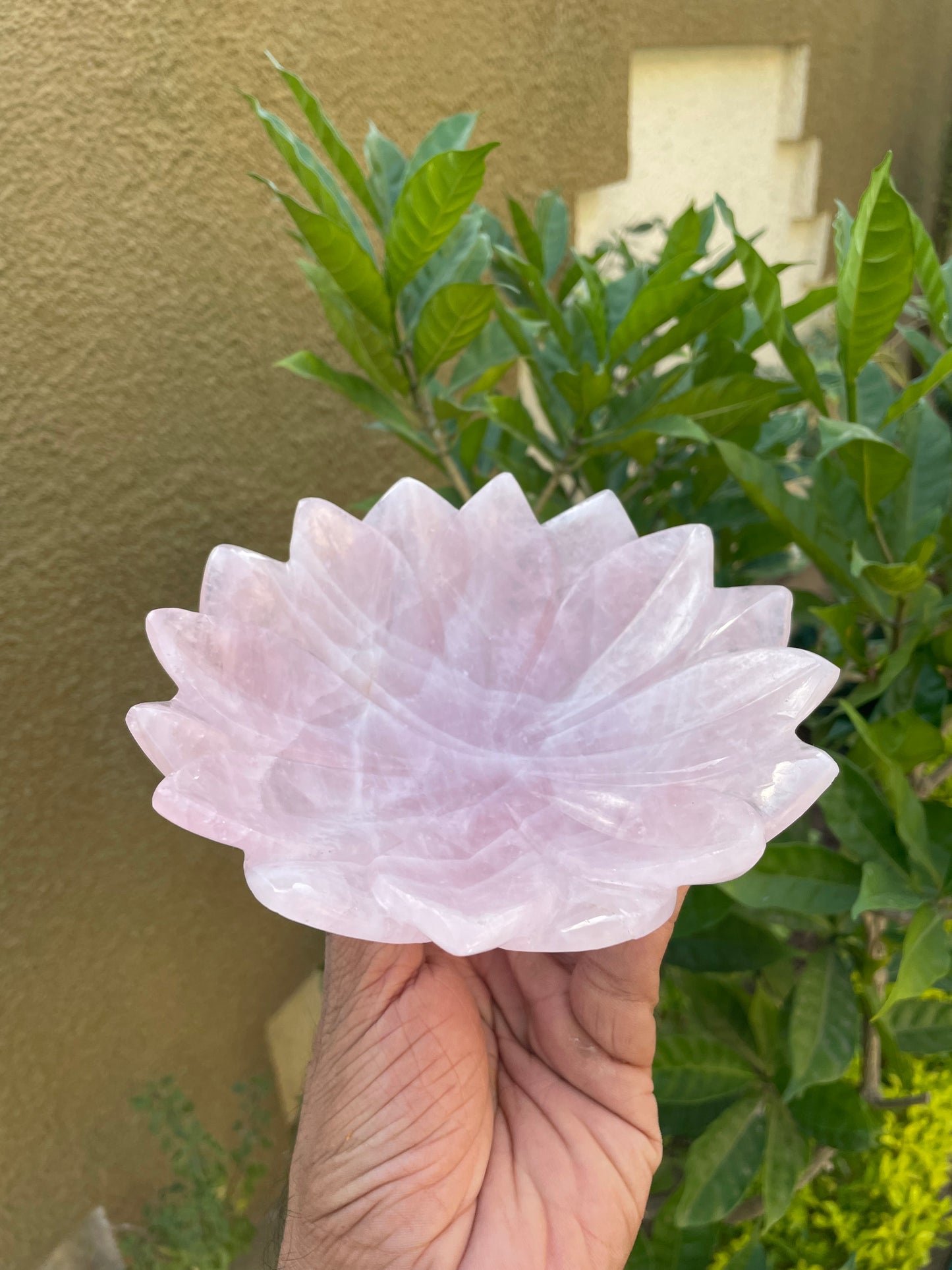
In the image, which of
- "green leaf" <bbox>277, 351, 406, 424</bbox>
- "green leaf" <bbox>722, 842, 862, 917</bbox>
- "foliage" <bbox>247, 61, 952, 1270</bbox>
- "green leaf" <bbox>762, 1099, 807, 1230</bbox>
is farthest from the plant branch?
"green leaf" <bbox>277, 351, 406, 424</bbox>

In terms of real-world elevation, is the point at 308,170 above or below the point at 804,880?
above

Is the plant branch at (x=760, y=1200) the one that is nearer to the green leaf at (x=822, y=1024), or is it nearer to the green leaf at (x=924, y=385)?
the green leaf at (x=822, y=1024)

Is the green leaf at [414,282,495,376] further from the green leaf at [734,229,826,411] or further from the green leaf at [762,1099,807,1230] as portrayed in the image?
the green leaf at [762,1099,807,1230]

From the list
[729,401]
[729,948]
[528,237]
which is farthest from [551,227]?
[729,948]

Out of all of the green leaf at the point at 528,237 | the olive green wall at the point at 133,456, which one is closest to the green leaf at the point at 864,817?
the green leaf at the point at 528,237

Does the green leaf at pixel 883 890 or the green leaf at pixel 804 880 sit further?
the green leaf at pixel 804 880

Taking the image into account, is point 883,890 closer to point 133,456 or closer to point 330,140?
point 330,140
